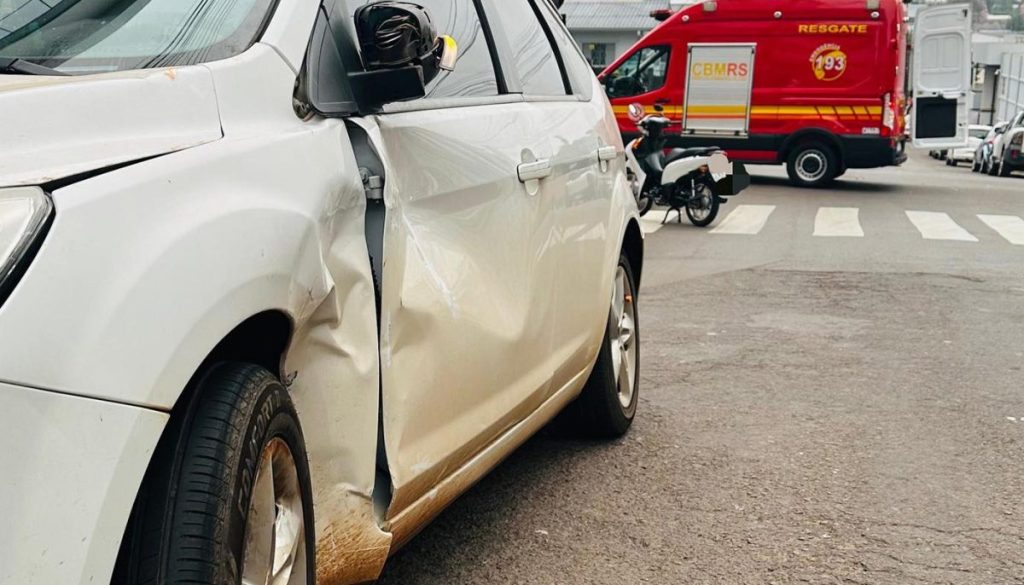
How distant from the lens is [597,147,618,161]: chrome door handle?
186 inches

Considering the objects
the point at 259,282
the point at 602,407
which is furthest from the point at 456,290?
the point at 602,407

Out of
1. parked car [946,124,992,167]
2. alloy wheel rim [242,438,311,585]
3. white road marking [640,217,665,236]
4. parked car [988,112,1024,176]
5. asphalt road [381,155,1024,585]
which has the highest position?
alloy wheel rim [242,438,311,585]

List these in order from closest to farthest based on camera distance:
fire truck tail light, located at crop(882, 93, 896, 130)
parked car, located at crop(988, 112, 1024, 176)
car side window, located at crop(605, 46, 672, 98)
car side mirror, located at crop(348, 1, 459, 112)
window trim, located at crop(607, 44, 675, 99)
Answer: car side mirror, located at crop(348, 1, 459, 112) < fire truck tail light, located at crop(882, 93, 896, 130) < window trim, located at crop(607, 44, 675, 99) < car side window, located at crop(605, 46, 672, 98) < parked car, located at crop(988, 112, 1024, 176)

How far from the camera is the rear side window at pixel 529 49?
13.5ft

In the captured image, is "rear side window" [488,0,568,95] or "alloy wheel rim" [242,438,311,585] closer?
"alloy wheel rim" [242,438,311,585]

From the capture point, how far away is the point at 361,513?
8.96 feet

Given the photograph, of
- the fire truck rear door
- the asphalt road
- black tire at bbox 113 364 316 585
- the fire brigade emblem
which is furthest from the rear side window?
the fire truck rear door

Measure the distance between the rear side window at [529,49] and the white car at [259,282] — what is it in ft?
0.25

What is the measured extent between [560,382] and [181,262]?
7.41 feet

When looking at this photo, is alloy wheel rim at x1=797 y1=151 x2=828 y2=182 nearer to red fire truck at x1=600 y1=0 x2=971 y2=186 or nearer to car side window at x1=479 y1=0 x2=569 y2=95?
red fire truck at x1=600 y1=0 x2=971 y2=186

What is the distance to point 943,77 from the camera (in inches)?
904

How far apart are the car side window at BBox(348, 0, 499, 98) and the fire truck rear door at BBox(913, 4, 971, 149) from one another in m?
20.3

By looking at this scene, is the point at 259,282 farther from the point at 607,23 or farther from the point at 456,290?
the point at 607,23

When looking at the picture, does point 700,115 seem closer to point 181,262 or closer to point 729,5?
point 729,5
